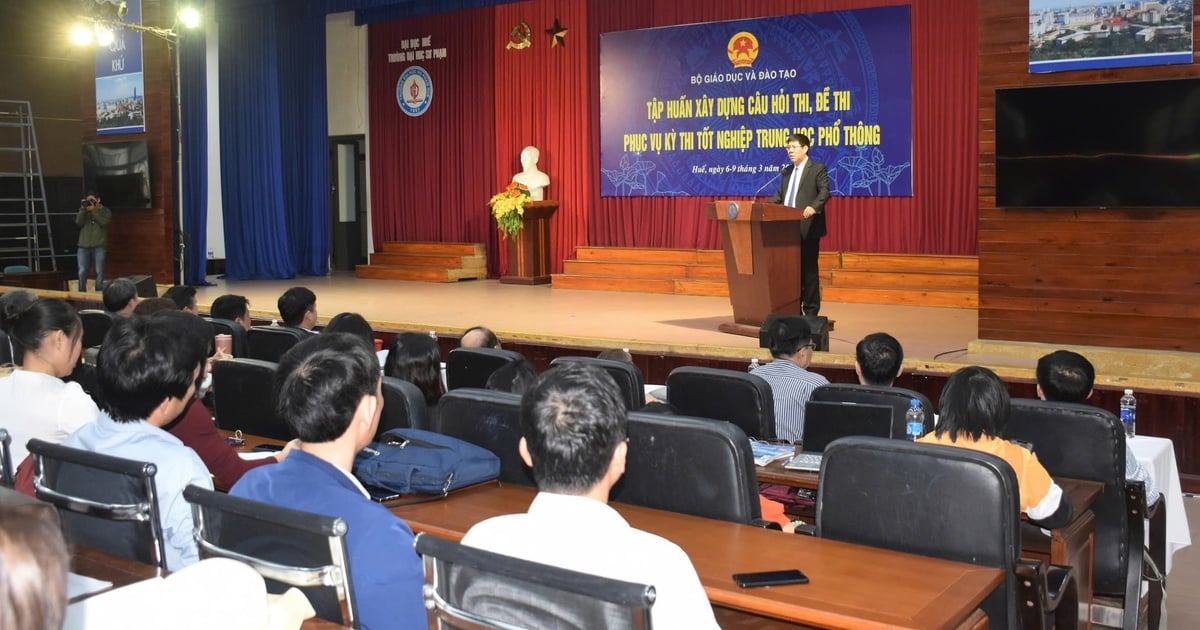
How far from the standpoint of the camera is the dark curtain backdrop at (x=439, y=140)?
14.0 m

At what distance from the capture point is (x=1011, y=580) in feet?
7.70

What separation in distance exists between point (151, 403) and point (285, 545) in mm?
893

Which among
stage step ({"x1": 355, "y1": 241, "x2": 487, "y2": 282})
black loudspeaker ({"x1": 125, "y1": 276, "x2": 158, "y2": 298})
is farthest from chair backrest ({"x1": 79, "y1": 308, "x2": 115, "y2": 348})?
stage step ({"x1": 355, "y1": 241, "x2": 487, "y2": 282})

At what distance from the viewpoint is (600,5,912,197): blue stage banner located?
36.0 feet

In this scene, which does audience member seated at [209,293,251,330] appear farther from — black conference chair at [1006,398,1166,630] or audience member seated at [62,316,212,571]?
black conference chair at [1006,398,1166,630]

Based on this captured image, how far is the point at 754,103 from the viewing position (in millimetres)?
11688

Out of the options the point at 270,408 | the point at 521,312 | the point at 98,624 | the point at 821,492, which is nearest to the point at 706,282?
the point at 521,312

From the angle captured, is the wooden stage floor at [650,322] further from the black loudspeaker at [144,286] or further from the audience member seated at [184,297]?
the audience member seated at [184,297]

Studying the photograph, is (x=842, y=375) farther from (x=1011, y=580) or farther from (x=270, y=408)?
(x=1011, y=580)

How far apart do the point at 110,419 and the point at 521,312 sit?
7524 mm

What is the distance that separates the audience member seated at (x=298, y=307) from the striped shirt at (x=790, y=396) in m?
2.41

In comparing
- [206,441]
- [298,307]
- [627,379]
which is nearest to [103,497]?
[206,441]

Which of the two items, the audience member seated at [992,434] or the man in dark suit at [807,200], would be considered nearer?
the audience member seated at [992,434]

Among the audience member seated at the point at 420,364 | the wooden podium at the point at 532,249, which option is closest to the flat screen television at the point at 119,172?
the wooden podium at the point at 532,249
